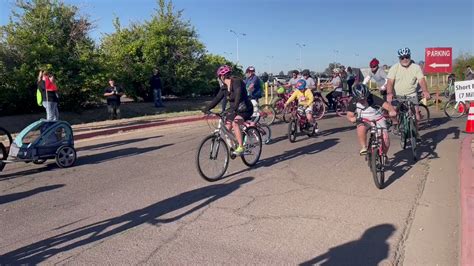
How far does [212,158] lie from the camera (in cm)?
752

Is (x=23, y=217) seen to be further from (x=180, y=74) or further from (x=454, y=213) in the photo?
(x=180, y=74)

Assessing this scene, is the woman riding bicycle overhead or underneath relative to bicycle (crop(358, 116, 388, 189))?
overhead

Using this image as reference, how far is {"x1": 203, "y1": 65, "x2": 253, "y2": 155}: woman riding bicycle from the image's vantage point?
314 inches

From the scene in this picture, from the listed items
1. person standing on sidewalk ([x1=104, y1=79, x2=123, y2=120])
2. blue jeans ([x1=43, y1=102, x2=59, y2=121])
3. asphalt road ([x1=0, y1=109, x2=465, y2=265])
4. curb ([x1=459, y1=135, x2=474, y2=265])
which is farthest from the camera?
person standing on sidewalk ([x1=104, y1=79, x2=123, y2=120])

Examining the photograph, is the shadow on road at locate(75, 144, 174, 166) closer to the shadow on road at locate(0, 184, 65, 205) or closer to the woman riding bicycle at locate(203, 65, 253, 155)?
the shadow on road at locate(0, 184, 65, 205)

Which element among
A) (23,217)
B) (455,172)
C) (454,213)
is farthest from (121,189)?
(455,172)

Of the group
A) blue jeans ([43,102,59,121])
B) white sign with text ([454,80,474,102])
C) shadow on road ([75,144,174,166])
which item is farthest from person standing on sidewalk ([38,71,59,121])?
white sign with text ([454,80,474,102])

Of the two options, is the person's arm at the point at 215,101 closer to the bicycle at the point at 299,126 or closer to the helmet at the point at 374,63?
the bicycle at the point at 299,126

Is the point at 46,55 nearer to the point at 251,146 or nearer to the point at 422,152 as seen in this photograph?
the point at 251,146

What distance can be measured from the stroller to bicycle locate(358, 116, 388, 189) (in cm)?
573

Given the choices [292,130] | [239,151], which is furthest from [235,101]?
[292,130]

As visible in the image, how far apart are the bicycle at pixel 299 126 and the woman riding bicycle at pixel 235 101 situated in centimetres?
301

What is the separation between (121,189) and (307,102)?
6.40 metres

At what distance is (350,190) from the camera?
6660mm
